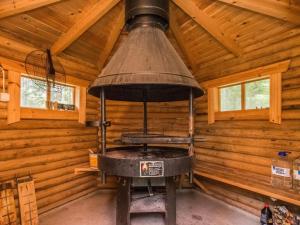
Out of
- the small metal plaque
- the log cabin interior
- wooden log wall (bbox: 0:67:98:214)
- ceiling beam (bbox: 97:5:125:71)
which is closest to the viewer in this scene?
the small metal plaque

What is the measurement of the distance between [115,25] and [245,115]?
2.55m

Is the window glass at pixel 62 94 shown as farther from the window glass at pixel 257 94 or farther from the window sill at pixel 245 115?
the window glass at pixel 257 94

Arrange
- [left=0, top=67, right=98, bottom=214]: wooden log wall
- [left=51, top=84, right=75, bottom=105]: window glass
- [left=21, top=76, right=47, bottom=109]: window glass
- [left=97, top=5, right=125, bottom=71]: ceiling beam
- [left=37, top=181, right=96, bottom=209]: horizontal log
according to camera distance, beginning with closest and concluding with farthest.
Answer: [left=0, top=67, right=98, bottom=214]: wooden log wall, [left=21, top=76, right=47, bottom=109]: window glass, [left=37, top=181, right=96, bottom=209]: horizontal log, [left=97, top=5, right=125, bottom=71]: ceiling beam, [left=51, top=84, right=75, bottom=105]: window glass

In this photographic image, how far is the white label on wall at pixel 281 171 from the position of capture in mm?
2702

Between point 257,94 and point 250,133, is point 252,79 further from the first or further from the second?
point 250,133

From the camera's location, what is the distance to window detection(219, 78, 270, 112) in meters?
3.15

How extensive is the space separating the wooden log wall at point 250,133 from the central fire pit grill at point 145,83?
41.9 inches

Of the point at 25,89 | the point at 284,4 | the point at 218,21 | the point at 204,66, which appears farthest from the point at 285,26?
the point at 25,89

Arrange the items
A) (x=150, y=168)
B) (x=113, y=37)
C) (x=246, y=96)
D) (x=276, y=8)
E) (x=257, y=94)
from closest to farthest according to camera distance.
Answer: (x=150, y=168)
(x=276, y=8)
(x=257, y=94)
(x=246, y=96)
(x=113, y=37)

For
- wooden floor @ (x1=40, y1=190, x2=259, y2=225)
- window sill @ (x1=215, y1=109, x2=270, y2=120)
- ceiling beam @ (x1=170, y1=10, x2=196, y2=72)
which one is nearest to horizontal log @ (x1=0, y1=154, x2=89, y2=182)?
wooden floor @ (x1=40, y1=190, x2=259, y2=225)

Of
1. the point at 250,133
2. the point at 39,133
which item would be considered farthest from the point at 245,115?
the point at 39,133

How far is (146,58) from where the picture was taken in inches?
85.8

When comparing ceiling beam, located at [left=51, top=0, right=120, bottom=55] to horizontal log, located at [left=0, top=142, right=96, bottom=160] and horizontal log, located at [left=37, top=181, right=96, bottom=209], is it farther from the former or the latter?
horizontal log, located at [left=37, top=181, right=96, bottom=209]

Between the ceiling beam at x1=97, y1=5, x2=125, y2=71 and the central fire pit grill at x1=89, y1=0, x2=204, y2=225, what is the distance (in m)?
0.72
